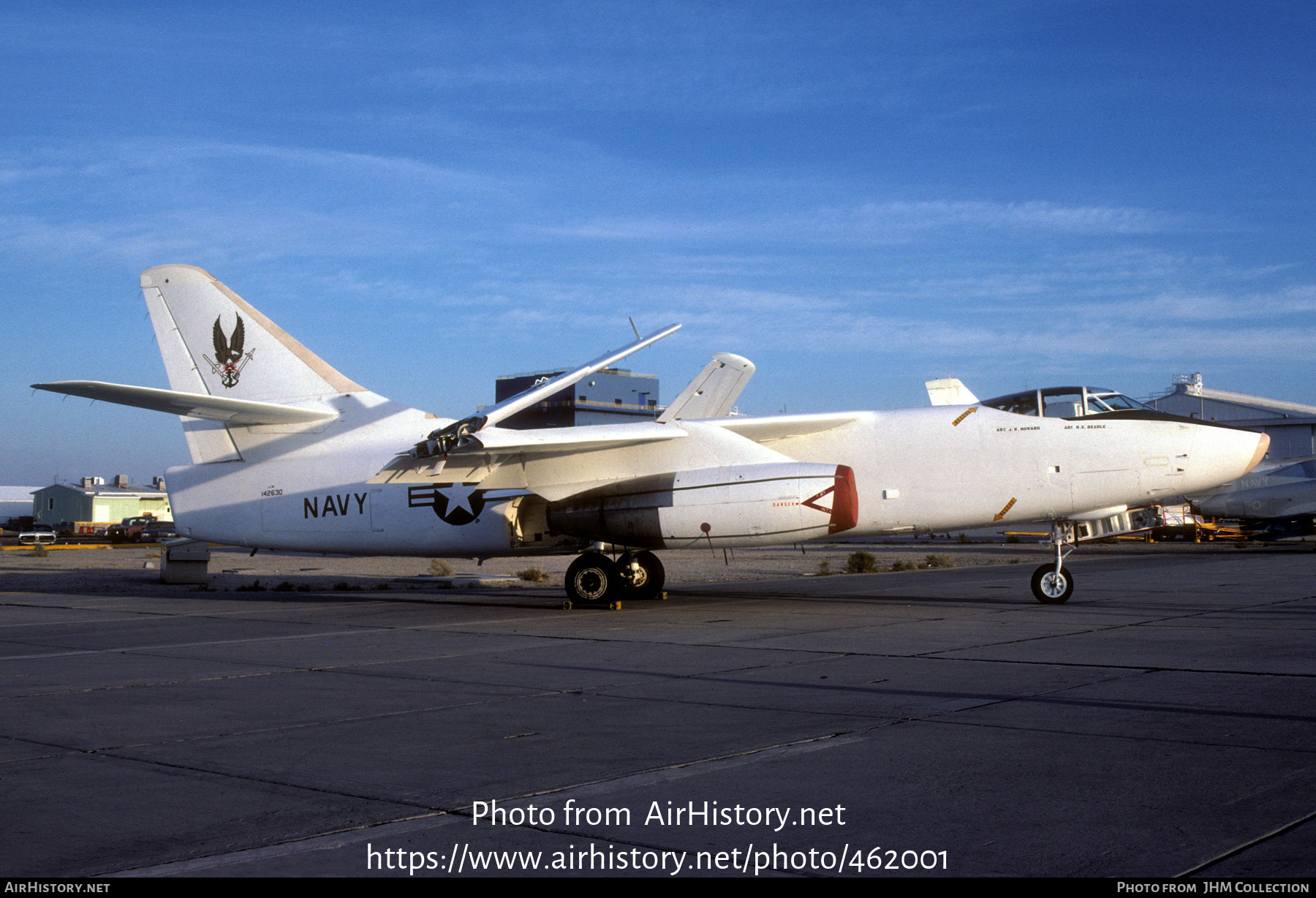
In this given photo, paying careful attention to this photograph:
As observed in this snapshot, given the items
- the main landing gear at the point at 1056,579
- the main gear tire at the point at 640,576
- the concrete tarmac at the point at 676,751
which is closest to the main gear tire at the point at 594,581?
the main gear tire at the point at 640,576

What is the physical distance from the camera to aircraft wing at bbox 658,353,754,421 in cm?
2047

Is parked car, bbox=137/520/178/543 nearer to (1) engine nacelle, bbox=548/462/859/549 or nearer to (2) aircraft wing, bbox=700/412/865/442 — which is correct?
(1) engine nacelle, bbox=548/462/859/549

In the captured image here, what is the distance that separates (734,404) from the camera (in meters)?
22.0

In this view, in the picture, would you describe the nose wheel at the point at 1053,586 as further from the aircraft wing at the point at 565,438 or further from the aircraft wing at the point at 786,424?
the aircraft wing at the point at 565,438

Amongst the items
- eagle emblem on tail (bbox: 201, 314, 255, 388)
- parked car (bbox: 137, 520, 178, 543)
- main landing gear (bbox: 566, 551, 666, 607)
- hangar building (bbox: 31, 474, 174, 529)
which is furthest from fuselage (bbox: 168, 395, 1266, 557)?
hangar building (bbox: 31, 474, 174, 529)

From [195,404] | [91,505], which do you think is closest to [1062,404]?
[195,404]

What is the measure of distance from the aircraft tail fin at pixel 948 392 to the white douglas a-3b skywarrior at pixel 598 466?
16.5 feet

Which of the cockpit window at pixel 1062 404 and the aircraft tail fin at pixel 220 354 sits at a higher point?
the aircraft tail fin at pixel 220 354

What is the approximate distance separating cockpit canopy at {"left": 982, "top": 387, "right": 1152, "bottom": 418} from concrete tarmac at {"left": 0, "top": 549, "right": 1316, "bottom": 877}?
3601 mm

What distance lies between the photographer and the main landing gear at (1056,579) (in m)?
14.7

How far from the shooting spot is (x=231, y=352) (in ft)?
56.1
